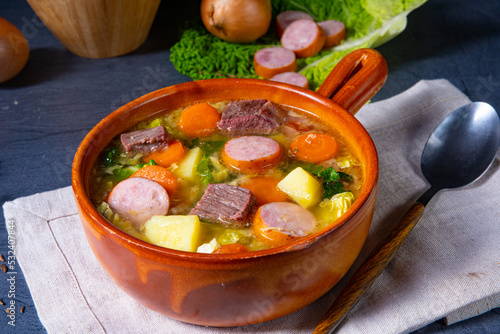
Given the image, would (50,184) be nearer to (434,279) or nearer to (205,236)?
(205,236)

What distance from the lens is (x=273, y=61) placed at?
132 inches

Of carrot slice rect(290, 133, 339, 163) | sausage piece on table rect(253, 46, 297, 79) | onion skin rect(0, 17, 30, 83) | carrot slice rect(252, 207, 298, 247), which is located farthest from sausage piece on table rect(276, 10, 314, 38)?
carrot slice rect(252, 207, 298, 247)

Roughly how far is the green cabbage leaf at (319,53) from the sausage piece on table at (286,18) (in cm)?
8

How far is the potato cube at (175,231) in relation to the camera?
1.59 m

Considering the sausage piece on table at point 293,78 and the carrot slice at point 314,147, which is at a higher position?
the carrot slice at point 314,147

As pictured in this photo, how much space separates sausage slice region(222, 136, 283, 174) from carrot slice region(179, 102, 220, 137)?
0.50 ft

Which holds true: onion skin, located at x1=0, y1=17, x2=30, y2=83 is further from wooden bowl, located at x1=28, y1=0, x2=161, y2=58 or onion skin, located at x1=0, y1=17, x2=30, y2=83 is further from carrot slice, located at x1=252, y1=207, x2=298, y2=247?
carrot slice, located at x1=252, y1=207, x2=298, y2=247

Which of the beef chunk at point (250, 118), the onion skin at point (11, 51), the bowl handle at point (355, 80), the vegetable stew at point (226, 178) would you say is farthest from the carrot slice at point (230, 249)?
the onion skin at point (11, 51)

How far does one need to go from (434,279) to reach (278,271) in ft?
2.33

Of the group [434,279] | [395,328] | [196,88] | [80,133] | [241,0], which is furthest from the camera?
[241,0]

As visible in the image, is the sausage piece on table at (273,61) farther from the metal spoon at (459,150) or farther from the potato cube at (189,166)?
the potato cube at (189,166)

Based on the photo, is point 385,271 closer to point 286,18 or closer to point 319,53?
point 319,53

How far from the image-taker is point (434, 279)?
1.86 metres

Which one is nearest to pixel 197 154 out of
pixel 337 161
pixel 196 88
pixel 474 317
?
pixel 196 88
